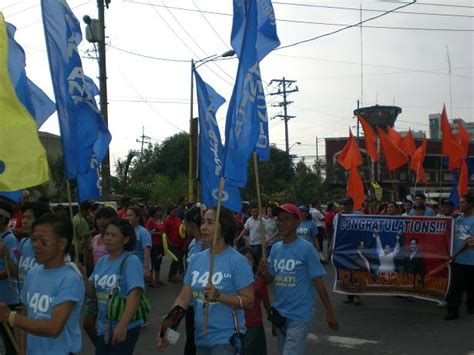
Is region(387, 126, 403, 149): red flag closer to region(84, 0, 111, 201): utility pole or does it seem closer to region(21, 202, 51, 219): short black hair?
region(84, 0, 111, 201): utility pole

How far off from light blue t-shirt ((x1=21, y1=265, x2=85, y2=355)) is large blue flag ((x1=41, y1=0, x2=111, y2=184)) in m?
1.40

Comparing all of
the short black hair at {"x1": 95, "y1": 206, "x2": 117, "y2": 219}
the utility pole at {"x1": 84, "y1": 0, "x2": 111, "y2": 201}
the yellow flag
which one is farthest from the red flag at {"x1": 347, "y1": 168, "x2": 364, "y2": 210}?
the yellow flag

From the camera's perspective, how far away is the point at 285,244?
5.28 metres

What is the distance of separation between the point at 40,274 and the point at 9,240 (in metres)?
2.23

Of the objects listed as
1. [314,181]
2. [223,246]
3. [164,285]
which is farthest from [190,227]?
[314,181]

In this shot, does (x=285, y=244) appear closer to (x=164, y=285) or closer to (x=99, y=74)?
(x=164, y=285)

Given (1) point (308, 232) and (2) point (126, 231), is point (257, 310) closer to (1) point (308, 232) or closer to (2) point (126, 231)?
(2) point (126, 231)

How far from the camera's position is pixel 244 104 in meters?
4.78

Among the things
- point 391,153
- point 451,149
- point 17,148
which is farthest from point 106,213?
point 451,149

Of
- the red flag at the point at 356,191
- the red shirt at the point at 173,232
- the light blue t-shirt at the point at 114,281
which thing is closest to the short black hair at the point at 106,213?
the light blue t-shirt at the point at 114,281

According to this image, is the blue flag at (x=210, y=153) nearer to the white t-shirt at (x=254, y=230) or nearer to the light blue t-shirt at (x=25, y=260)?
the light blue t-shirt at (x=25, y=260)

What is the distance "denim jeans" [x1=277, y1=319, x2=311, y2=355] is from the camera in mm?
4914

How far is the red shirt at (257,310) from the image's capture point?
5.00m

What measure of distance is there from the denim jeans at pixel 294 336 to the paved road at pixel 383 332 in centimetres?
216
